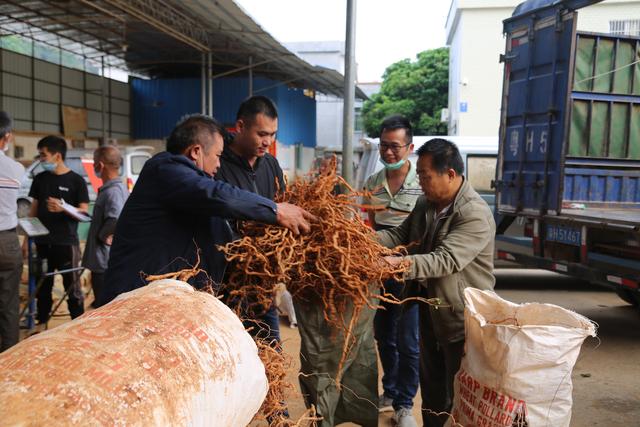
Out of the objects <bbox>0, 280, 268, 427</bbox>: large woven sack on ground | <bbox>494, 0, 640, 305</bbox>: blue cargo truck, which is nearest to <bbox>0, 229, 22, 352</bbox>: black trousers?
<bbox>0, 280, 268, 427</bbox>: large woven sack on ground

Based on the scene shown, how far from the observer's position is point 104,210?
4.44 meters

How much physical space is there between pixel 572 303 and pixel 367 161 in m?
3.19

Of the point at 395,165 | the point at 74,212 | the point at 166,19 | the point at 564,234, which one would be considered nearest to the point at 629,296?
the point at 564,234

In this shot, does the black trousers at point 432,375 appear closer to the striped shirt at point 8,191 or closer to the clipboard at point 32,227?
the striped shirt at point 8,191

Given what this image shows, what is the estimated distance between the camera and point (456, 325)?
2.70m

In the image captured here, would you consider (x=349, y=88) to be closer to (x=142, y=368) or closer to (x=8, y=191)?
(x=8, y=191)

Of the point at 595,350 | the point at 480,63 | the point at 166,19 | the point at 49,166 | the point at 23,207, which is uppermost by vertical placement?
the point at 480,63

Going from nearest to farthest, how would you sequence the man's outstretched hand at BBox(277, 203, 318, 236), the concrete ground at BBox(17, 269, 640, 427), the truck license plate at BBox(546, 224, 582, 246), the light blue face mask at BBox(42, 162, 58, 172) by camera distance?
the man's outstretched hand at BBox(277, 203, 318, 236), the concrete ground at BBox(17, 269, 640, 427), the light blue face mask at BBox(42, 162, 58, 172), the truck license plate at BBox(546, 224, 582, 246)

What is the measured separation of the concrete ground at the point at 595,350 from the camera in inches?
156

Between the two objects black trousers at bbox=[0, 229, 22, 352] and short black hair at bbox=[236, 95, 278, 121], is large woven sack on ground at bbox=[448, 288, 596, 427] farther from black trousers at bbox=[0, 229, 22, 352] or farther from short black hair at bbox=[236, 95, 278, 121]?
black trousers at bbox=[0, 229, 22, 352]

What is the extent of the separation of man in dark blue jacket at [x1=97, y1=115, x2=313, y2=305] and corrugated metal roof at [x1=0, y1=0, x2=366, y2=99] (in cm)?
1005

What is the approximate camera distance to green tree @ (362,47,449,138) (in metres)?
29.4

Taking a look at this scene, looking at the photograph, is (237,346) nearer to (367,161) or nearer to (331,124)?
(367,161)

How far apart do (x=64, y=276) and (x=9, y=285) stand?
1.39 meters
